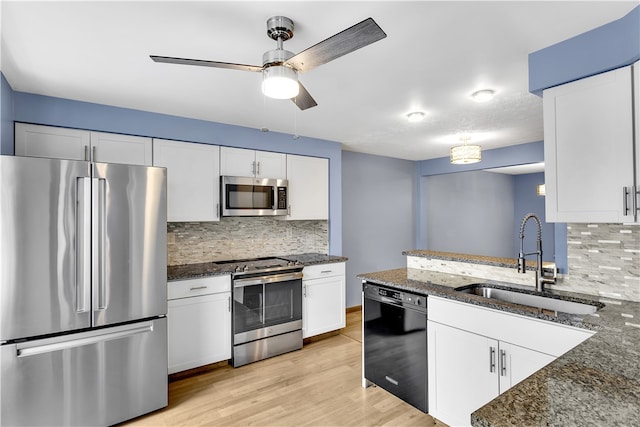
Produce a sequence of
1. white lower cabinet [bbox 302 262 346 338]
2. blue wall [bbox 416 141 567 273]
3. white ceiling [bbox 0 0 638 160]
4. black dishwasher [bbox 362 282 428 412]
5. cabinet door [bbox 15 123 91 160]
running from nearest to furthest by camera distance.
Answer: white ceiling [bbox 0 0 638 160] < black dishwasher [bbox 362 282 428 412] < cabinet door [bbox 15 123 91 160] < white lower cabinet [bbox 302 262 346 338] < blue wall [bbox 416 141 567 273]

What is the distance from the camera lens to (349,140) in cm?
434

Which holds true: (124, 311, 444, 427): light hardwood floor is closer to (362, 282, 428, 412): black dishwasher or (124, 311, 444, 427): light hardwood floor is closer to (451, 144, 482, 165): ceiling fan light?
(362, 282, 428, 412): black dishwasher

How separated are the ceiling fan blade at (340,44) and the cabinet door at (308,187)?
239cm

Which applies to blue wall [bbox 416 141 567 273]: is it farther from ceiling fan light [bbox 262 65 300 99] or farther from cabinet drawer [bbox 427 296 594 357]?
ceiling fan light [bbox 262 65 300 99]

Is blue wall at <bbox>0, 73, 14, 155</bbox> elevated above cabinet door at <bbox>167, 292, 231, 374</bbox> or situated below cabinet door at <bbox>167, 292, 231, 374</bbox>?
above

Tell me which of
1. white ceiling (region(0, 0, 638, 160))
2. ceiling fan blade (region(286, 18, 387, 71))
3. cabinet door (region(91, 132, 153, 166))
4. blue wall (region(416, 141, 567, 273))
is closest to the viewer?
ceiling fan blade (region(286, 18, 387, 71))

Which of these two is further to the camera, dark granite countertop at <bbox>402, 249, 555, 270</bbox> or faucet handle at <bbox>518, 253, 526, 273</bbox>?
dark granite countertop at <bbox>402, 249, 555, 270</bbox>

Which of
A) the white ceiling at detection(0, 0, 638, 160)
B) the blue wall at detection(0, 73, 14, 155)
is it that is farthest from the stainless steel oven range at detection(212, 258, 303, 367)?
the blue wall at detection(0, 73, 14, 155)

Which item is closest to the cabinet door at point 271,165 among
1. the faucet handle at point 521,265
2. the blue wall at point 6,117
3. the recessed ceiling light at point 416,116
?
the recessed ceiling light at point 416,116

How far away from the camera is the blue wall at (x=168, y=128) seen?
2.65 metres

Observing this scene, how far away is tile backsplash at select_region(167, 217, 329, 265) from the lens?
140 inches

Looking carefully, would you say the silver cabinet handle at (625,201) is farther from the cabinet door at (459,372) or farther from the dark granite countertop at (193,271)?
the dark granite countertop at (193,271)

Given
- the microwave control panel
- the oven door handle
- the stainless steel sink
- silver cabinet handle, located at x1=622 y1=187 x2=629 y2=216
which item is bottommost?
the oven door handle

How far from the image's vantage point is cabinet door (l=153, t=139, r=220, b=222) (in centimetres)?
319
